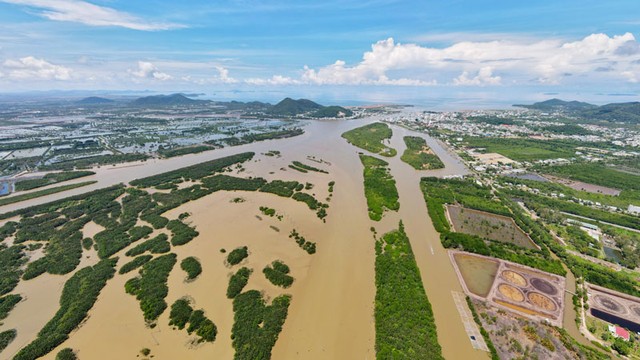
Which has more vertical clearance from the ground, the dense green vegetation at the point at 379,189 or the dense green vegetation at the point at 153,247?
the dense green vegetation at the point at 379,189

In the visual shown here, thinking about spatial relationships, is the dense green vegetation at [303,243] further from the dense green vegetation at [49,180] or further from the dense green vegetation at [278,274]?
the dense green vegetation at [49,180]

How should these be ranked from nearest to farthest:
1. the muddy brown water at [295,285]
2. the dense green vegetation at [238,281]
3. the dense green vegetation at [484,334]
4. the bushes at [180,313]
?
the dense green vegetation at [484,334], the muddy brown water at [295,285], the bushes at [180,313], the dense green vegetation at [238,281]

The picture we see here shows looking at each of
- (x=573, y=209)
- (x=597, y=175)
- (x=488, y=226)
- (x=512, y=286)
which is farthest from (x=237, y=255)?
(x=597, y=175)

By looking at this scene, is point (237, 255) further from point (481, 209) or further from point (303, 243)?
point (481, 209)

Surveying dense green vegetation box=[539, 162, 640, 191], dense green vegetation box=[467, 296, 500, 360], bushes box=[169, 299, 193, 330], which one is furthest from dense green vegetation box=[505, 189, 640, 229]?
bushes box=[169, 299, 193, 330]

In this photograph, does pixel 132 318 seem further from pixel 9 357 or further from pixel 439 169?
pixel 439 169

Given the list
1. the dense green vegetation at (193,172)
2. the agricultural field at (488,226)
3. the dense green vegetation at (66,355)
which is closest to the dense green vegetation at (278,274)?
the dense green vegetation at (66,355)
